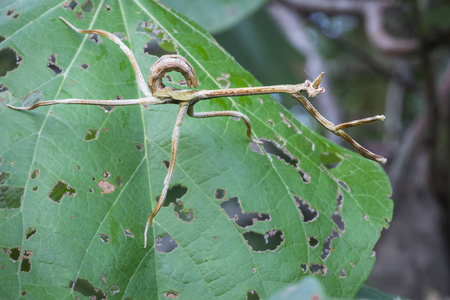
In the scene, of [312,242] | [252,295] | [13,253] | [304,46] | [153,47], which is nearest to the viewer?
[13,253]

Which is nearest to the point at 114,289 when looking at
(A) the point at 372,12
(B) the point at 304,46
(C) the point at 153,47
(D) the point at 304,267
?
(D) the point at 304,267

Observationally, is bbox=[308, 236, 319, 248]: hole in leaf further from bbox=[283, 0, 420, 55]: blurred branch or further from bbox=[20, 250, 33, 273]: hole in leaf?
bbox=[283, 0, 420, 55]: blurred branch

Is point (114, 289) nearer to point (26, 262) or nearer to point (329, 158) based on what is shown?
point (26, 262)

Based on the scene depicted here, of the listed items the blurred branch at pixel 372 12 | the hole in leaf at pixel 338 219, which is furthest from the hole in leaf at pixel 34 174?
the blurred branch at pixel 372 12

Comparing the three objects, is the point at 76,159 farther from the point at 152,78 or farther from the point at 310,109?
the point at 310,109

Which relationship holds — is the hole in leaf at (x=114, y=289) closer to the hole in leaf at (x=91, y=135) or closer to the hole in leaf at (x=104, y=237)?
the hole in leaf at (x=104, y=237)

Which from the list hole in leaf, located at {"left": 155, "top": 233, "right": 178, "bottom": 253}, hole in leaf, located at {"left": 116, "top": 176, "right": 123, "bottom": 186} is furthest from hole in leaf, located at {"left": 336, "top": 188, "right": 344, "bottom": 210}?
hole in leaf, located at {"left": 116, "top": 176, "right": 123, "bottom": 186}
